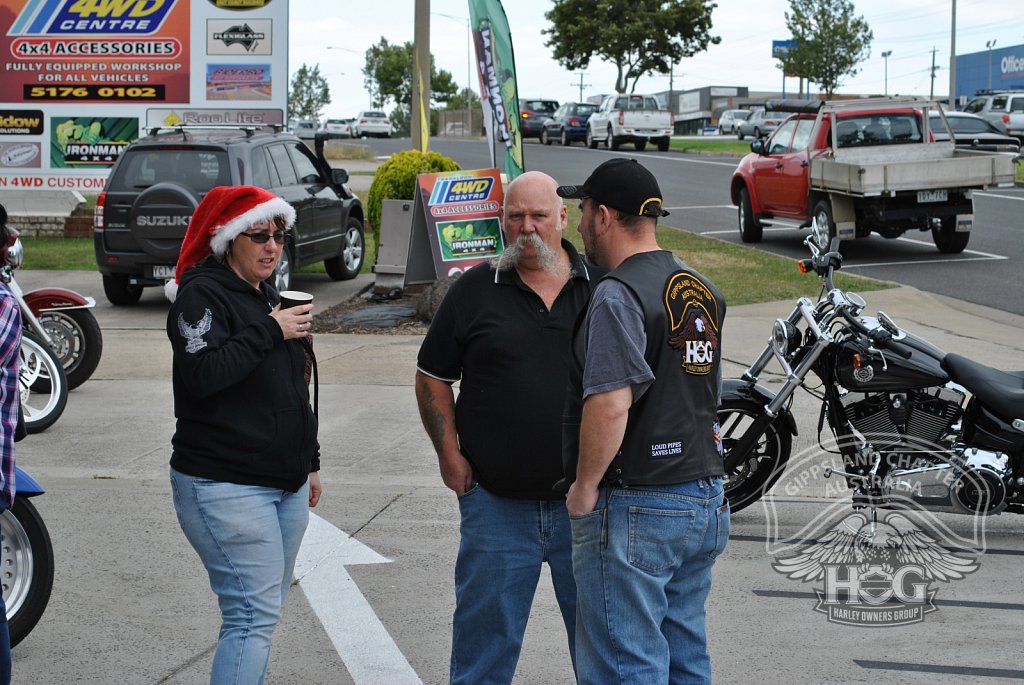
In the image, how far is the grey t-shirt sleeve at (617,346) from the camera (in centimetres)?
319

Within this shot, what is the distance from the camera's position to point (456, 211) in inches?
505

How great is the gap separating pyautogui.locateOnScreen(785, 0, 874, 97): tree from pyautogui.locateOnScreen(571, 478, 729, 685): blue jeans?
63405 mm

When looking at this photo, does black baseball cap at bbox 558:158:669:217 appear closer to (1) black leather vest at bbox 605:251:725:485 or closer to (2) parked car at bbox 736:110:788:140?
(1) black leather vest at bbox 605:251:725:485

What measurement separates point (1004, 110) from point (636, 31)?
21.0 meters

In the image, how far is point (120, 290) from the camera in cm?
1412

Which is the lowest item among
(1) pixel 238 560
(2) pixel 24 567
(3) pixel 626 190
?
(2) pixel 24 567

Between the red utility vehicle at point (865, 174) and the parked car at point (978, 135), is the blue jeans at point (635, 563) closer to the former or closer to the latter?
the red utility vehicle at point (865, 174)

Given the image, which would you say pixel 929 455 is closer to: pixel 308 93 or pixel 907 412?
pixel 907 412

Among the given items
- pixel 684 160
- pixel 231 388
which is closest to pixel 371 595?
pixel 231 388

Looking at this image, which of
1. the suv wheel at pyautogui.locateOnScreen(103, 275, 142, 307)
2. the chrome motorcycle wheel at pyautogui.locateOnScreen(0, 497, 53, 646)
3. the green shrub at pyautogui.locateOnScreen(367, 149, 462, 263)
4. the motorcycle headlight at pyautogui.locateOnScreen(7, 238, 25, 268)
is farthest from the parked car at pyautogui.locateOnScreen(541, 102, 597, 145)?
the chrome motorcycle wheel at pyautogui.locateOnScreen(0, 497, 53, 646)

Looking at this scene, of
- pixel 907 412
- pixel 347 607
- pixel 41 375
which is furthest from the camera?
pixel 41 375

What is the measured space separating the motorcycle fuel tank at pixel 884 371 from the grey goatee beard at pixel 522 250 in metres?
2.37

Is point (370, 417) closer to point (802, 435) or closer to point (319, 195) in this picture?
point (802, 435)

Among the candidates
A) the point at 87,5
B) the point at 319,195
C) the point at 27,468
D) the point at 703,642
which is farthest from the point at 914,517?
the point at 87,5
